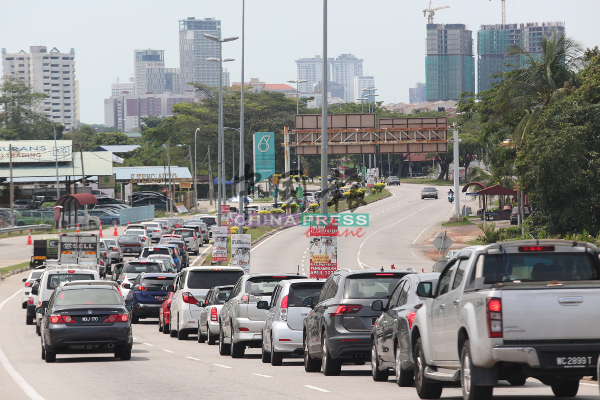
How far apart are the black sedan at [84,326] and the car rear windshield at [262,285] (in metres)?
2.51

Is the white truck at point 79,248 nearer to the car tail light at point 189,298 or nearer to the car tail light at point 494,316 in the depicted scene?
the car tail light at point 189,298

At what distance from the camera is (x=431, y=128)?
45938mm

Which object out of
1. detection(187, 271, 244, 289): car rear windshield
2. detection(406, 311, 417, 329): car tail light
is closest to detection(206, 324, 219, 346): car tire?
detection(187, 271, 244, 289): car rear windshield

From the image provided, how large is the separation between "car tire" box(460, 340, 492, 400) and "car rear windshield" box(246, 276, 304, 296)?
8.55m

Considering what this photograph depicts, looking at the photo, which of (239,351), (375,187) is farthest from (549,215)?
(375,187)

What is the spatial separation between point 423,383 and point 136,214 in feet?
239

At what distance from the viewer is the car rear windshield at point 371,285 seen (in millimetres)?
12859

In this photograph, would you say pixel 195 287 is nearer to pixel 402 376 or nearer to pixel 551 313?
pixel 402 376

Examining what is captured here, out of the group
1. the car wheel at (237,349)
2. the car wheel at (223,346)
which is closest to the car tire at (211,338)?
the car wheel at (223,346)

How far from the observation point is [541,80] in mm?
44688

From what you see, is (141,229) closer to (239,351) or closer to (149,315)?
(149,315)

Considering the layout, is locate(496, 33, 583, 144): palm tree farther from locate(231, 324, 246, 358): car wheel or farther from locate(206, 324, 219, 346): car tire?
locate(231, 324, 246, 358): car wheel

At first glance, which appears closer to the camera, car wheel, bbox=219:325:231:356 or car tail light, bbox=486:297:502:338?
car tail light, bbox=486:297:502:338

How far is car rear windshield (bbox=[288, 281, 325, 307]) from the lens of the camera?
15031mm
